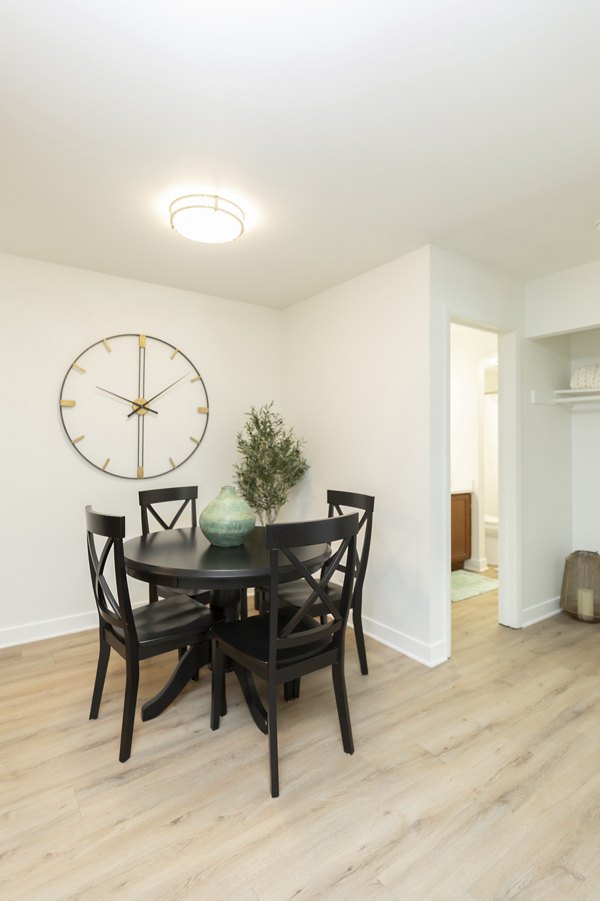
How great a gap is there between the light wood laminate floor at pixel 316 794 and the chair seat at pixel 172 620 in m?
0.46

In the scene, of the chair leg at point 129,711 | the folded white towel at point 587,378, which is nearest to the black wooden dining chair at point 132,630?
the chair leg at point 129,711

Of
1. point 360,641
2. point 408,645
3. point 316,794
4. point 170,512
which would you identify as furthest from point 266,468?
point 316,794

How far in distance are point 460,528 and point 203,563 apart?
11.2 ft

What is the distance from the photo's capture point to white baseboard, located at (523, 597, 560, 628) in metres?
3.43

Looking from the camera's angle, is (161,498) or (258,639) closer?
(258,639)

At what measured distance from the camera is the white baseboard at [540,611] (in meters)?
3.43

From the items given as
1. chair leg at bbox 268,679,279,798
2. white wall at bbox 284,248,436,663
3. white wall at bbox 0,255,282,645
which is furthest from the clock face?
chair leg at bbox 268,679,279,798

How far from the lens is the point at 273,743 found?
1.77 metres

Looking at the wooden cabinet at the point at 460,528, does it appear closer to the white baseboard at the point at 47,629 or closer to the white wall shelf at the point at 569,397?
the white wall shelf at the point at 569,397

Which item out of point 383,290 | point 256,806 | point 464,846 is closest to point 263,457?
point 383,290

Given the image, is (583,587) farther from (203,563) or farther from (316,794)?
(203,563)

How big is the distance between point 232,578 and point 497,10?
79.9 inches

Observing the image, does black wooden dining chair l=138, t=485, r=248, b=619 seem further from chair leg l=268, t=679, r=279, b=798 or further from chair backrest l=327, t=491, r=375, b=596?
chair leg l=268, t=679, r=279, b=798

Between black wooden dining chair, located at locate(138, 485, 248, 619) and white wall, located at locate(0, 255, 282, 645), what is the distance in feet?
0.76
